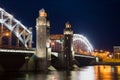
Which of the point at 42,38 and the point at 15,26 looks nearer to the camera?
the point at 42,38

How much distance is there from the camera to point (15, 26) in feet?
376

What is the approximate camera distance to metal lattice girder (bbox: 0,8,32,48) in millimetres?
105844

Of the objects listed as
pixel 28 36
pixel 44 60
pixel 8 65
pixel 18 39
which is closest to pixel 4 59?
pixel 8 65

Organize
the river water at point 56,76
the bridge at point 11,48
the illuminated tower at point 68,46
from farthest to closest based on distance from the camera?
1. the illuminated tower at point 68,46
2. the bridge at point 11,48
3. the river water at point 56,76

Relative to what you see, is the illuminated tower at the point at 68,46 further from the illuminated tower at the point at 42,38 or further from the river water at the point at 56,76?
the river water at the point at 56,76

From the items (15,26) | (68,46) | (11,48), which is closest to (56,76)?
(11,48)

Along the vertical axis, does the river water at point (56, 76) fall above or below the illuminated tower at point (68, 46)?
below

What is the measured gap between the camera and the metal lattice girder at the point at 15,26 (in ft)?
347

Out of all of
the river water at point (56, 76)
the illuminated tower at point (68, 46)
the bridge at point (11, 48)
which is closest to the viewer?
the river water at point (56, 76)

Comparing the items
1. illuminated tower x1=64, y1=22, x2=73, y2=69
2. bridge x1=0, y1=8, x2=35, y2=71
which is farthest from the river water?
illuminated tower x1=64, y1=22, x2=73, y2=69

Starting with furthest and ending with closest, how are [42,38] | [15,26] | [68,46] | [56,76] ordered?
[68,46]
[15,26]
[42,38]
[56,76]

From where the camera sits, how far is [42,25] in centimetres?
10656

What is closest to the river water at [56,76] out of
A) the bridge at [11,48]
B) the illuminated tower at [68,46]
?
the bridge at [11,48]

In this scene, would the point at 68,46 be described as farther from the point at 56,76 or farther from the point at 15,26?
the point at 56,76
